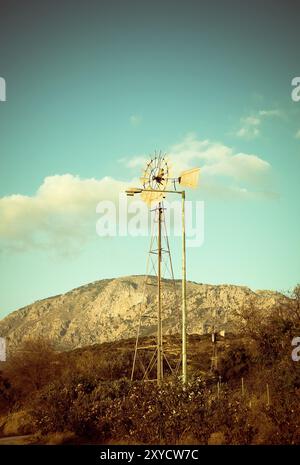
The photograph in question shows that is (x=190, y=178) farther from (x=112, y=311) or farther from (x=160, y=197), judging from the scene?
(x=112, y=311)

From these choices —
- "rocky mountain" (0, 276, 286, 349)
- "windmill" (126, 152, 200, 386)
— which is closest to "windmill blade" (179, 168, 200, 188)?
"windmill" (126, 152, 200, 386)

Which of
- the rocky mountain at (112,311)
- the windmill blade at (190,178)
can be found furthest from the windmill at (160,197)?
the rocky mountain at (112,311)

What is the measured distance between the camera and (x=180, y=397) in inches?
461

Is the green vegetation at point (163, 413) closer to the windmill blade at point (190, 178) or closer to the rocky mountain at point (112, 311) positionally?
the windmill blade at point (190, 178)

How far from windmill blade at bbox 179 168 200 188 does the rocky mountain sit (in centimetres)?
8349

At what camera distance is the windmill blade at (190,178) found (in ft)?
52.3

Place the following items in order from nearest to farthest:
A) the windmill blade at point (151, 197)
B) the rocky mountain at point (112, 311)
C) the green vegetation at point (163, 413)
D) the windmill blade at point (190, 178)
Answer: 1. the green vegetation at point (163, 413)
2. the windmill blade at point (190, 178)
3. the windmill blade at point (151, 197)
4. the rocky mountain at point (112, 311)

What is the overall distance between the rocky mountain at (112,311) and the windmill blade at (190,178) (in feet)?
274

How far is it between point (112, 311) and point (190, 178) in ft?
467

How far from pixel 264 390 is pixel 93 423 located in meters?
12.4

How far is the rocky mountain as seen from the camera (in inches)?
4570
